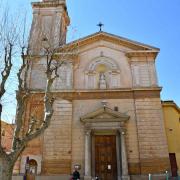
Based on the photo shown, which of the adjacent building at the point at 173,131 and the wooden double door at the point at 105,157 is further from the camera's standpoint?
the adjacent building at the point at 173,131

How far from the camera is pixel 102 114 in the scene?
16.9 metres

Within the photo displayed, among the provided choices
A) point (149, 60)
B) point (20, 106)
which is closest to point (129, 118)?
point (149, 60)

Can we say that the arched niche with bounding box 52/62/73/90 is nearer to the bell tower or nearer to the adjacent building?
the bell tower

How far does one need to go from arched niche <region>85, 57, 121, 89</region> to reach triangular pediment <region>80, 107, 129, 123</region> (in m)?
Answer: 2.04

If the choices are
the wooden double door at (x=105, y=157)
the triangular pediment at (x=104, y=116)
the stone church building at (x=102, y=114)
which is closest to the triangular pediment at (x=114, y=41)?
the stone church building at (x=102, y=114)

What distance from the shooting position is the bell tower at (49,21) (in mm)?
20797

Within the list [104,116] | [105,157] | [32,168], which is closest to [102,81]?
[104,116]

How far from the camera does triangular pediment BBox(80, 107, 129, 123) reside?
16656mm

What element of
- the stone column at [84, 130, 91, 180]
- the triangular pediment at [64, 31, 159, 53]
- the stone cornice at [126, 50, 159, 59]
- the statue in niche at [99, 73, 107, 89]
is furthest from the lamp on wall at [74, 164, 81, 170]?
the triangular pediment at [64, 31, 159, 53]

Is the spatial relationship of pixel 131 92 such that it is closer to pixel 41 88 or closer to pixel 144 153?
pixel 144 153

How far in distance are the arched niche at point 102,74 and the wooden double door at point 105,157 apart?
3769 mm

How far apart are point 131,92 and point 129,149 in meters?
3.99

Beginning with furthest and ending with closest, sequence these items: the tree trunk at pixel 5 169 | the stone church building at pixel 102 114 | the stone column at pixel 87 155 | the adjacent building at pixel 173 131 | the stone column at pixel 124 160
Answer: the adjacent building at pixel 173 131 → the stone church building at pixel 102 114 → the stone column at pixel 87 155 → the stone column at pixel 124 160 → the tree trunk at pixel 5 169

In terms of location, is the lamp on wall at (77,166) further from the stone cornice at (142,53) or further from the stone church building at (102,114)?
the stone cornice at (142,53)
